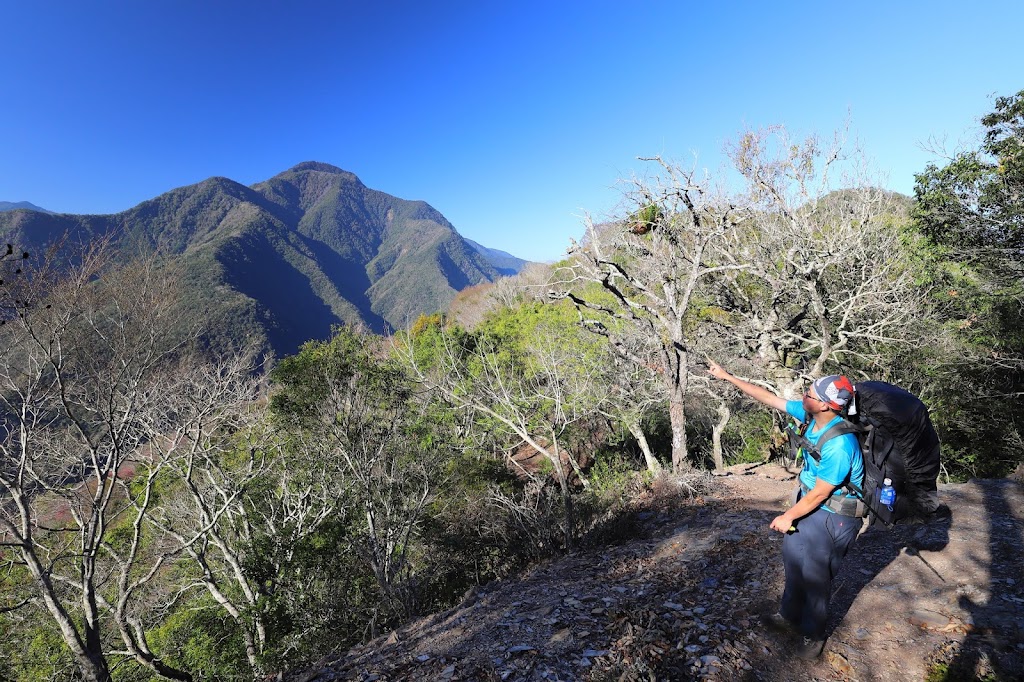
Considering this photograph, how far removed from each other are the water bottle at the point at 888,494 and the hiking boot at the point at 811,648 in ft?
3.18

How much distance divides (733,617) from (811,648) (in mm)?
680

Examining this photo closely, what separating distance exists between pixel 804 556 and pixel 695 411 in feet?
52.6

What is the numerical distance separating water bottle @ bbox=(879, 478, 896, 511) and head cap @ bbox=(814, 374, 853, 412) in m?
0.57

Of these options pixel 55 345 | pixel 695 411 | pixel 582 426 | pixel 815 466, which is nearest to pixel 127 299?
pixel 55 345

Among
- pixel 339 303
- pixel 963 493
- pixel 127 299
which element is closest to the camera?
pixel 963 493

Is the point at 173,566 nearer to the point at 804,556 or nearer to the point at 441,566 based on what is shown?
the point at 441,566

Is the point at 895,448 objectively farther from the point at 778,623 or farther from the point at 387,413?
the point at 387,413

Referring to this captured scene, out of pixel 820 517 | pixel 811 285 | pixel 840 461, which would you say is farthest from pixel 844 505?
pixel 811 285

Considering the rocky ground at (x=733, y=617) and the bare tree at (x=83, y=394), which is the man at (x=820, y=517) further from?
the bare tree at (x=83, y=394)

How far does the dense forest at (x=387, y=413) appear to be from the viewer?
6.27 metres

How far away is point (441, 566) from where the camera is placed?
1180cm

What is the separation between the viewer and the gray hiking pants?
256cm

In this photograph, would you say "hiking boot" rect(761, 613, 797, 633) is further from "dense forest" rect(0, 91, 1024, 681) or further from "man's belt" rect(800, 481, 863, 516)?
"dense forest" rect(0, 91, 1024, 681)

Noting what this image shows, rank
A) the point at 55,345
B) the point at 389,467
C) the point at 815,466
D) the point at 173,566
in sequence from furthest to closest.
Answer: the point at 389,467, the point at 173,566, the point at 55,345, the point at 815,466
